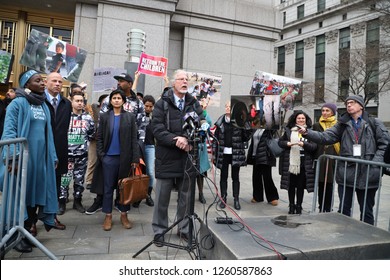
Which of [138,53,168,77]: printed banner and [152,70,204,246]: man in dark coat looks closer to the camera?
[152,70,204,246]: man in dark coat

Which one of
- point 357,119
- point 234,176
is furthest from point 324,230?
point 234,176

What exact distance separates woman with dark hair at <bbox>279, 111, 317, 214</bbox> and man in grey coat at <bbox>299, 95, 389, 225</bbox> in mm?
968

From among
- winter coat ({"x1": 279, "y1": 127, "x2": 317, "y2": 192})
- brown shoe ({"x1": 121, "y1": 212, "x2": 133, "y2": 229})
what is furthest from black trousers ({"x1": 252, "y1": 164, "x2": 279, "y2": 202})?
brown shoe ({"x1": 121, "y1": 212, "x2": 133, "y2": 229})

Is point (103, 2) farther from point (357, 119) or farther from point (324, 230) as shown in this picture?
point (324, 230)

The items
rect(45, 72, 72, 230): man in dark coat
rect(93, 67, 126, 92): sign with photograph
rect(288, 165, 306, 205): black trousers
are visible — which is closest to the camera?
rect(45, 72, 72, 230): man in dark coat

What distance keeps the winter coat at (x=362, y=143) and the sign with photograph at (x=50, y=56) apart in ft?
16.0

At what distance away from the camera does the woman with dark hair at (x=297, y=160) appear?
5.26 m

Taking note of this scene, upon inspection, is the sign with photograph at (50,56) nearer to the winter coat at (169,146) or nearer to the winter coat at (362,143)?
the winter coat at (169,146)

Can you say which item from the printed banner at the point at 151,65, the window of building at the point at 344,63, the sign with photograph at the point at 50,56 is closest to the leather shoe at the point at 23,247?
the sign with photograph at the point at 50,56

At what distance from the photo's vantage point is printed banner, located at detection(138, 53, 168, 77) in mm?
6766

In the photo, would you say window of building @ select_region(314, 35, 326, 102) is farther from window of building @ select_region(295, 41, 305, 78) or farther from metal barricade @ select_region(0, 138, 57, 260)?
metal barricade @ select_region(0, 138, 57, 260)

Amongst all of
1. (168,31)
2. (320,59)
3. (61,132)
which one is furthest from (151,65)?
(320,59)

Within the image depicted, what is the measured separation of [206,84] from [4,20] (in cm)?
870

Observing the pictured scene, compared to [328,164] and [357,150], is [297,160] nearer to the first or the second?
[328,164]
